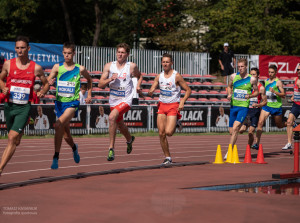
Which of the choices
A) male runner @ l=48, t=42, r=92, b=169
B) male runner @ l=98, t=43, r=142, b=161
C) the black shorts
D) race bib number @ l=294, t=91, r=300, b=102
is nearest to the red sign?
the black shorts

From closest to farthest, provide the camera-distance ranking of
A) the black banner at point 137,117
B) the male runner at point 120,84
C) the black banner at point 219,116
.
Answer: the male runner at point 120,84, the black banner at point 137,117, the black banner at point 219,116

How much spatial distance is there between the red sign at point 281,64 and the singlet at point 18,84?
25.6 metres

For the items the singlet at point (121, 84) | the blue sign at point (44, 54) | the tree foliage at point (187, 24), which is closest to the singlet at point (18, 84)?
the singlet at point (121, 84)

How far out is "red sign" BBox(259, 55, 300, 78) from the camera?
35438 mm

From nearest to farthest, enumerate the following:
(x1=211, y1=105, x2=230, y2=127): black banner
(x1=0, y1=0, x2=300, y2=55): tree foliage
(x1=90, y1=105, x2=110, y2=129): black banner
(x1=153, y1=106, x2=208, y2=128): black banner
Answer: (x1=90, y1=105, x2=110, y2=129): black banner → (x1=153, y1=106, x2=208, y2=128): black banner → (x1=211, y1=105, x2=230, y2=127): black banner → (x1=0, y1=0, x2=300, y2=55): tree foliage

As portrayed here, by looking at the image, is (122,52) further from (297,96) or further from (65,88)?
(297,96)

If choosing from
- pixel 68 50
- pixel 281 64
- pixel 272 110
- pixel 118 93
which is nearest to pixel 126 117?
pixel 272 110

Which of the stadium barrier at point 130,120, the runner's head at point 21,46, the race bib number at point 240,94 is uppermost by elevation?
the runner's head at point 21,46

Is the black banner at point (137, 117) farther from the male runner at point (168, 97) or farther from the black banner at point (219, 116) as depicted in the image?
the male runner at point (168, 97)

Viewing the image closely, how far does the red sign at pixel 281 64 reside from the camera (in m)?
35.4

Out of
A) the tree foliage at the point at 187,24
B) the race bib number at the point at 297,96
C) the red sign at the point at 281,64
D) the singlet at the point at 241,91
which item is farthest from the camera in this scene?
the tree foliage at the point at 187,24

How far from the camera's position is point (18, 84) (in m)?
10.9

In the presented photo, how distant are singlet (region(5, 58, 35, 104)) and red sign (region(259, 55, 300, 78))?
25.6 m

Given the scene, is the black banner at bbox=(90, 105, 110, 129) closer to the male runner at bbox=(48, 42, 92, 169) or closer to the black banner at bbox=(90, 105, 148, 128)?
the black banner at bbox=(90, 105, 148, 128)
